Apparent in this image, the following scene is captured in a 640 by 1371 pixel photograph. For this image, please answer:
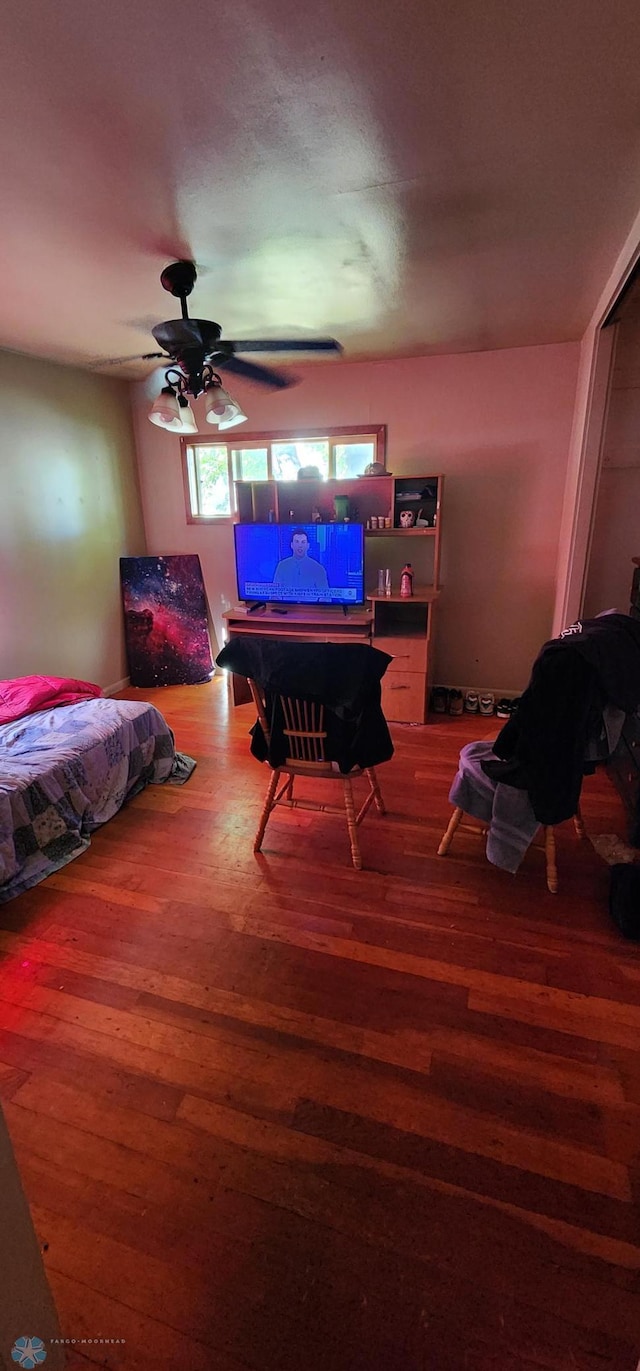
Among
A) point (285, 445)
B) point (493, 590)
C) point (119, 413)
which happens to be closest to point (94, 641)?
point (119, 413)

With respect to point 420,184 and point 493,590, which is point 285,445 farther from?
point 420,184

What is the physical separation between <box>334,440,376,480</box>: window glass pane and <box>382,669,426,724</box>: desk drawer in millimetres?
1589

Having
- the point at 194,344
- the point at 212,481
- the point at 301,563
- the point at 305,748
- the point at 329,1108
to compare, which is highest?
the point at 194,344

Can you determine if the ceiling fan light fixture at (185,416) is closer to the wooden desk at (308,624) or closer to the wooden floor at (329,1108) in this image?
the wooden desk at (308,624)

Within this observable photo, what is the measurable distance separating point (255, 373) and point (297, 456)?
1.61m

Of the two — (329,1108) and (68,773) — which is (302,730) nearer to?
(68,773)

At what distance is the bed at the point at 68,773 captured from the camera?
2.25 metres

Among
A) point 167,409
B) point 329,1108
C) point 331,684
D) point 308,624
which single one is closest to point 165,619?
point 308,624

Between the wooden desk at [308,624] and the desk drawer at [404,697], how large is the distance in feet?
1.10

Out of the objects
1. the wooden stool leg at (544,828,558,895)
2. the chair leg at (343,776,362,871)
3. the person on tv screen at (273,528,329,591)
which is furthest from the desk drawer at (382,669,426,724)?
the wooden stool leg at (544,828,558,895)

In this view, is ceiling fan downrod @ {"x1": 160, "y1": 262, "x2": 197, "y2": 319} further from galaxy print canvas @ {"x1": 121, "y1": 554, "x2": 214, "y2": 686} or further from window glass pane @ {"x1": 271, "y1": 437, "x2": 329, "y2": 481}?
galaxy print canvas @ {"x1": 121, "y1": 554, "x2": 214, "y2": 686}

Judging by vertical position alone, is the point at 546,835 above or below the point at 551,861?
above

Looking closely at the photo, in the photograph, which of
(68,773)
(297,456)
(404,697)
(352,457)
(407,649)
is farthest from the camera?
(297,456)

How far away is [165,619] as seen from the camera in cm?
467
